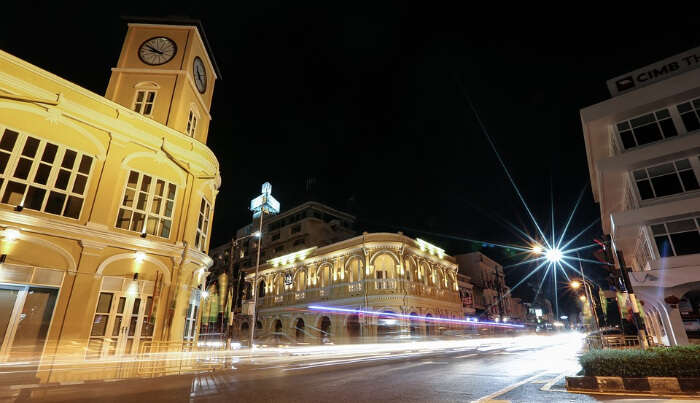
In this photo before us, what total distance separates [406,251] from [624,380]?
27.2m

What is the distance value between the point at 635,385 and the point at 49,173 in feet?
63.5

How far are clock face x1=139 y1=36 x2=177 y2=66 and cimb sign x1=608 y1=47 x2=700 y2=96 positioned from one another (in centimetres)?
2496

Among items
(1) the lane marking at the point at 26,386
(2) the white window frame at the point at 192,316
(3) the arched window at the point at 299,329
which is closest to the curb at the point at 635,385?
(1) the lane marking at the point at 26,386

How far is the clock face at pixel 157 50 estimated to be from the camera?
18.2m

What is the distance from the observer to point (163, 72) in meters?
17.9

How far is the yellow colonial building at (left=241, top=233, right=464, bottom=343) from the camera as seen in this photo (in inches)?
1264

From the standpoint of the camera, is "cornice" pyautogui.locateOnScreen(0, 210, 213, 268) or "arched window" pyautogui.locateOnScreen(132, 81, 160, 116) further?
"arched window" pyautogui.locateOnScreen(132, 81, 160, 116)

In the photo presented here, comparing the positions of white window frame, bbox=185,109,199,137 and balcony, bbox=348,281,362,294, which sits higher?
white window frame, bbox=185,109,199,137

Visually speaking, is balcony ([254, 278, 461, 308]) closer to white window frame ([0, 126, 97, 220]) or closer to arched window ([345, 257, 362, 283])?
arched window ([345, 257, 362, 283])

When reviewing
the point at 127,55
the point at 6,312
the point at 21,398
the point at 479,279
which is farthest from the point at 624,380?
the point at 479,279

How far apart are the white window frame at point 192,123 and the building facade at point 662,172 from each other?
2210cm

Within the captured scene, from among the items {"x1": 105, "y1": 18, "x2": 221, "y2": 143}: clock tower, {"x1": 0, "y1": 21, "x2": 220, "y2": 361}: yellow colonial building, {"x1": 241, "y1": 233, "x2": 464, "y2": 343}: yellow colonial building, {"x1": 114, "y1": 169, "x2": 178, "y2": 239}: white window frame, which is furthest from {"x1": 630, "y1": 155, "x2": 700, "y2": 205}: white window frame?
{"x1": 105, "y1": 18, "x2": 221, "y2": 143}: clock tower

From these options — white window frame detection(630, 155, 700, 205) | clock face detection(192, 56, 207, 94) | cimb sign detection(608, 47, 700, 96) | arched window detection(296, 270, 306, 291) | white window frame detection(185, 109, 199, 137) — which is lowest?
arched window detection(296, 270, 306, 291)

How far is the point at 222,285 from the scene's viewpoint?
61.6 metres
